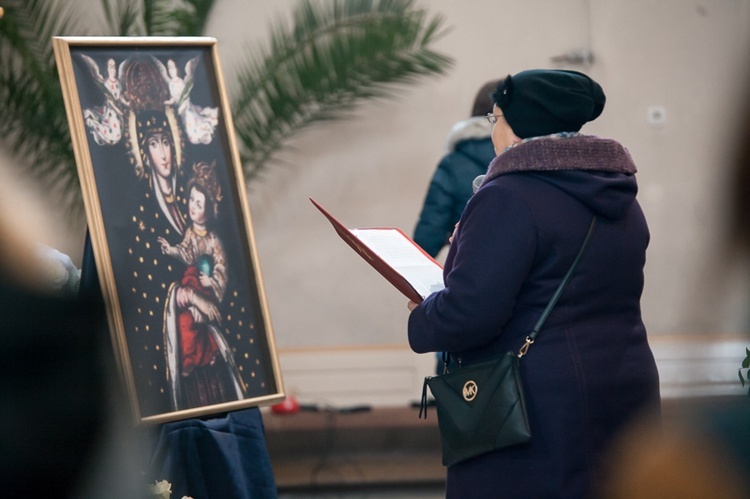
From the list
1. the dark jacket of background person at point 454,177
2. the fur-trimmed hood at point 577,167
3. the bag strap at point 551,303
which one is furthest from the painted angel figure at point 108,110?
the dark jacket of background person at point 454,177

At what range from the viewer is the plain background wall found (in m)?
5.91

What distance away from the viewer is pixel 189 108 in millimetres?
2568

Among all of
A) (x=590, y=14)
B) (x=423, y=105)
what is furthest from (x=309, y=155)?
(x=590, y=14)

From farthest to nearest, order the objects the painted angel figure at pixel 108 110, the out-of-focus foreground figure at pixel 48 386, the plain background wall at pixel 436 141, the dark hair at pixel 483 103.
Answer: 1. the plain background wall at pixel 436 141
2. the dark hair at pixel 483 103
3. the painted angel figure at pixel 108 110
4. the out-of-focus foreground figure at pixel 48 386

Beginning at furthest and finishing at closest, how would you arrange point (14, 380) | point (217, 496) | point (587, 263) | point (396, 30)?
point (396, 30) → point (217, 496) → point (587, 263) → point (14, 380)

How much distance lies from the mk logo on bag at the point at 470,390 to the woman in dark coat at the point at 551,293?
0.07 meters

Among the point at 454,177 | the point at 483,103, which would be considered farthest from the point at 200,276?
the point at 454,177

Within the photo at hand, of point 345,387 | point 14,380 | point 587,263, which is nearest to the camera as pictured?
point 14,380

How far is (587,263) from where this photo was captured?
205 cm

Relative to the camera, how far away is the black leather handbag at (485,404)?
2021mm

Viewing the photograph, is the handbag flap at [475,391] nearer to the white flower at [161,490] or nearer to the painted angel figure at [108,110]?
the white flower at [161,490]

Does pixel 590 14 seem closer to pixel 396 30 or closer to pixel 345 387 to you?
pixel 396 30

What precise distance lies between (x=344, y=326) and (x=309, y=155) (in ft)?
3.52

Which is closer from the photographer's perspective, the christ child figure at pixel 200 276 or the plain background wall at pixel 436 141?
the christ child figure at pixel 200 276
